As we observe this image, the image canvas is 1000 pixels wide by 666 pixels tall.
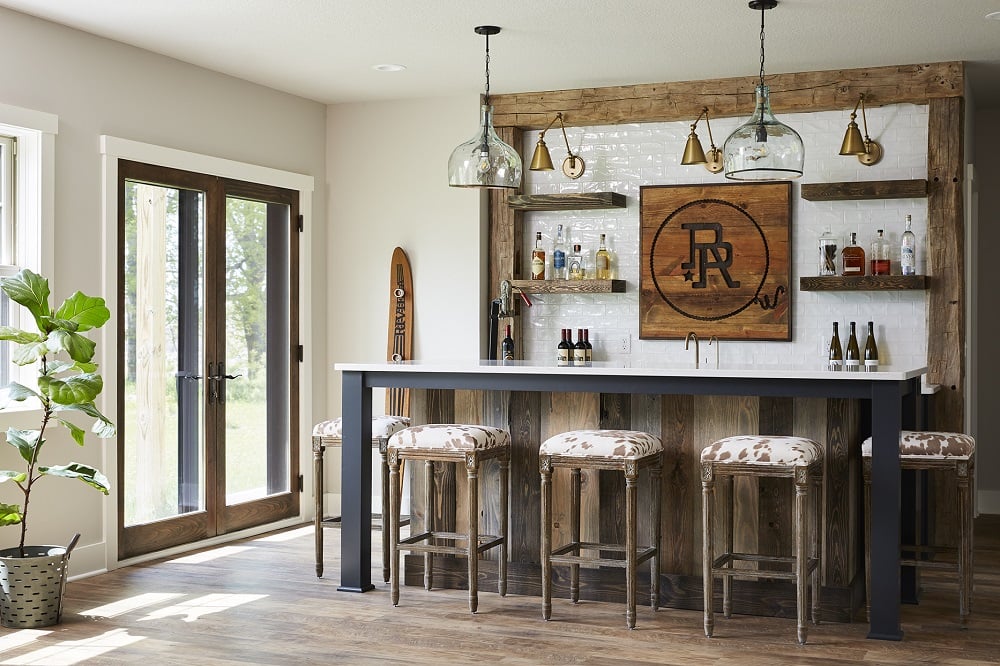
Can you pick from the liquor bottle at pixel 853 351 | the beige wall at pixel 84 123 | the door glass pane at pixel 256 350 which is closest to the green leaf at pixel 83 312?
the beige wall at pixel 84 123

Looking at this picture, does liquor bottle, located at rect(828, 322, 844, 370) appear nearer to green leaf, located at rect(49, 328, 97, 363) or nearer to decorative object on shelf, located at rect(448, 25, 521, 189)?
decorative object on shelf, located at rect(448, 25, 521, 189)

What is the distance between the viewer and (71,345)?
15.2 ft

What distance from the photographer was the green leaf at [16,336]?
14.9 feet

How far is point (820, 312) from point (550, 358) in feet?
5.57

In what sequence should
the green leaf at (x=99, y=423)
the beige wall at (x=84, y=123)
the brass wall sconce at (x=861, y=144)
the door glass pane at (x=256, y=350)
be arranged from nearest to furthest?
the green leaf at (x=99, y=423), the beige wall at (x=84, y=123), the brass wall sconce at (x=861, y=144), the door glass pane at (x=256, y=350)

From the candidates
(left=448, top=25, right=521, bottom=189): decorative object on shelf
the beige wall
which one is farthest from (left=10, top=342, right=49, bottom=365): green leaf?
(left=448, top=25, right=521, bottom=189): decorative object on shelf

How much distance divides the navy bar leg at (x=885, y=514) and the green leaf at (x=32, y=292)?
133 inches

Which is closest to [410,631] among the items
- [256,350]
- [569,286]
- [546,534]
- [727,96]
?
[546,534]

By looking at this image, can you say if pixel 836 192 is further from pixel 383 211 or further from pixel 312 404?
pixel 312 404

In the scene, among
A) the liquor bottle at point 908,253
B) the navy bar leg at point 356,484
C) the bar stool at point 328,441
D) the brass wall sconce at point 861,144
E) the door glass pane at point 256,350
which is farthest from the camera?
the door glass pane at point 256,350

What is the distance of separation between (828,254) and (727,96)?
111 cm

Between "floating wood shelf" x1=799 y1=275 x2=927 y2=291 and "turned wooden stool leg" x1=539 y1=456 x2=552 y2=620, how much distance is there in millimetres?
2540

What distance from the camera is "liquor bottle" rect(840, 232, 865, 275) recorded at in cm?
636

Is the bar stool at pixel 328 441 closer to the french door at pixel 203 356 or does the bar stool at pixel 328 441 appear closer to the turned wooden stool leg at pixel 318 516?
the turned wooden stool leg at pixel 318 516
